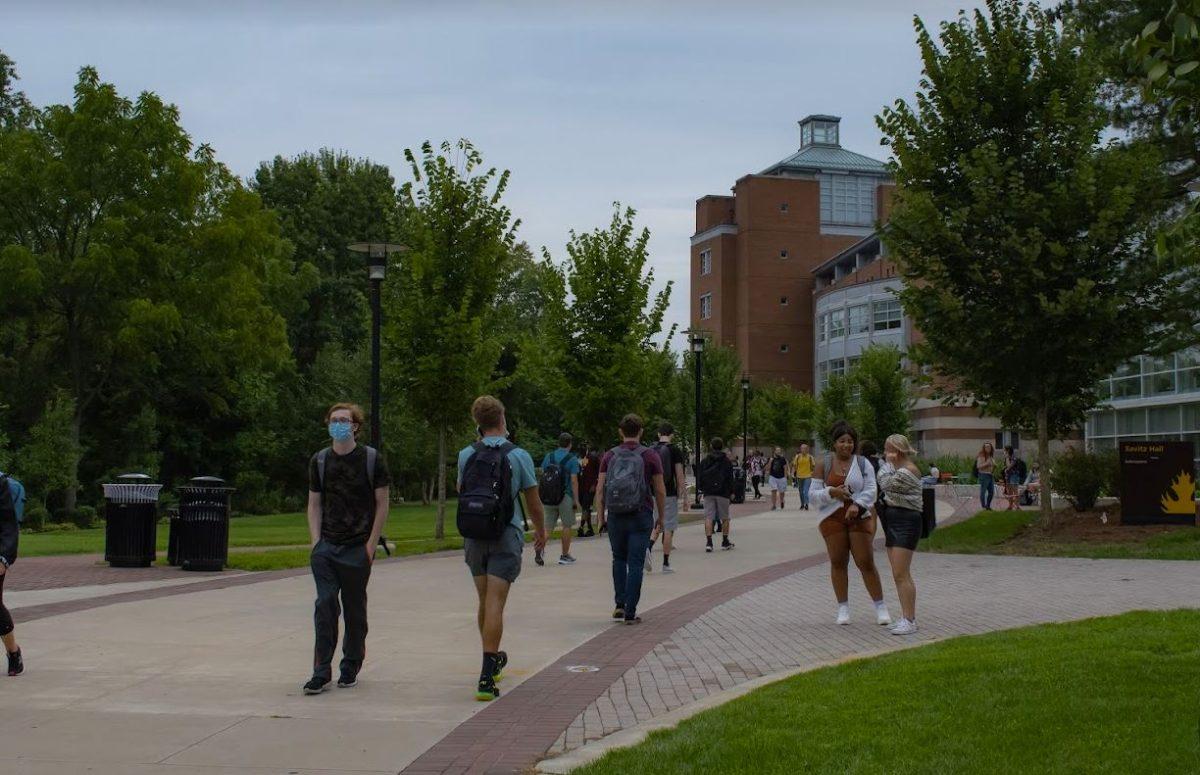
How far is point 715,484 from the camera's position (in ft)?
63.8

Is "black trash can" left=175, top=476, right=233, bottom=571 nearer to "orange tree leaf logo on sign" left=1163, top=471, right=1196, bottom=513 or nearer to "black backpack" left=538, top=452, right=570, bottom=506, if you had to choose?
"black backpack" left=538, top=452, right=570, bottom=506

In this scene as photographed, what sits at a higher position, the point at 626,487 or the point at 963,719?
the point at 626,487

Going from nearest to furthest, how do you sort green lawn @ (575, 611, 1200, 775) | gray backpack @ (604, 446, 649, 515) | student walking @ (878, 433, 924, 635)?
1. green lawn @ (575, 611, 1200, 775)
2. student walking @ (878, 433, 924, 635)
3. gray backpack @ (604, 446, 649, 515)

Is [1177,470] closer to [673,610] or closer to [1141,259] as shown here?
[1141,259]

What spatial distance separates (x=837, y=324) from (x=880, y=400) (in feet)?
132

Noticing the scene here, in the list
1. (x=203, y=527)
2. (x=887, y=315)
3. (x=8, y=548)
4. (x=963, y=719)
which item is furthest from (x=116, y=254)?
(x=887, y=315)

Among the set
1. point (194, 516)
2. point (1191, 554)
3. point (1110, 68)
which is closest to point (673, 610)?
point (194, 516)

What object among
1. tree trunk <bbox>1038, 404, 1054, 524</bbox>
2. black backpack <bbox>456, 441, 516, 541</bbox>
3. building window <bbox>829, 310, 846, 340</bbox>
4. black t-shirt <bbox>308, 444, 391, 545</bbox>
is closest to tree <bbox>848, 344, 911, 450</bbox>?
tree trunk <bbox>1038, 404, 1054, 524</bbox>

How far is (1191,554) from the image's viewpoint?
17.4 m

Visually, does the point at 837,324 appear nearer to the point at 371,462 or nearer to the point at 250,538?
the point at 250,538

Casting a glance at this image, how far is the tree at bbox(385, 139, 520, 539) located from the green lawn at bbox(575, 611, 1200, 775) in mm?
14033

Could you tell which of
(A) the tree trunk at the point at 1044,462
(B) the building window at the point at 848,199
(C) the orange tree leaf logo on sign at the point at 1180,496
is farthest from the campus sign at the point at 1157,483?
(B) the building window at the point at 848,199

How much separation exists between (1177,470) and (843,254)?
73032 mm

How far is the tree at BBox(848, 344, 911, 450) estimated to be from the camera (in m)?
49.7
